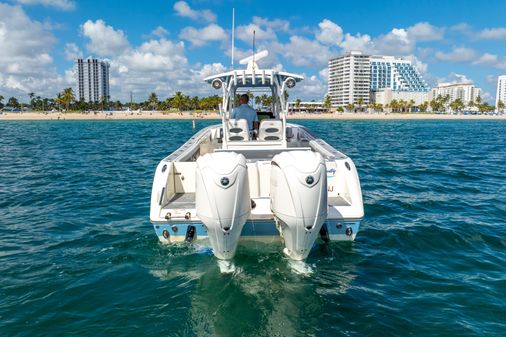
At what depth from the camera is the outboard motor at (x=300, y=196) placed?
5012 mm

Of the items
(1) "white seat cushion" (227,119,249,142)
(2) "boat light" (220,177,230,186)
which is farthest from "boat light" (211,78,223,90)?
(2) "boat light" (220,177,230,186)

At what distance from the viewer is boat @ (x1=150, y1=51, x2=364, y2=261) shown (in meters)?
5.04

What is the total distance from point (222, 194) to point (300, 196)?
996 mm

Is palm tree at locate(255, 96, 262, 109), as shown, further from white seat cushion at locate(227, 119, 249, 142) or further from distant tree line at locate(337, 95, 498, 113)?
distant tree line at locate(337, 95, 498, 113)

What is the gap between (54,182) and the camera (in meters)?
14.9

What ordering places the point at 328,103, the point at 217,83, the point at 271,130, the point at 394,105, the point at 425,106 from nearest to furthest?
the point at 217,83 < the point at 271,130 < the point at 328,103 < the point at 394,105 < the point at 425,106

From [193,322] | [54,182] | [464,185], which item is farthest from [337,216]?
[54,182]

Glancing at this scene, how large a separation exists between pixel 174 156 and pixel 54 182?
29.0 feet

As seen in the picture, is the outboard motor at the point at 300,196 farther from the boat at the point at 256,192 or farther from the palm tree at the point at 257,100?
the palm tree at the point at 257,100

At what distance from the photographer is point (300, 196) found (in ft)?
16.5

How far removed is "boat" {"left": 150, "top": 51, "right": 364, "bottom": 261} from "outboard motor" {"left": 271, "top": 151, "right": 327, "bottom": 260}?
0.5 inches

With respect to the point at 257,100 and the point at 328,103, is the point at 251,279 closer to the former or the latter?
the point at 257,100

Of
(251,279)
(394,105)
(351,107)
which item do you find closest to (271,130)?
(251,279)

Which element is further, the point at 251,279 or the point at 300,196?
the point at 251,279
